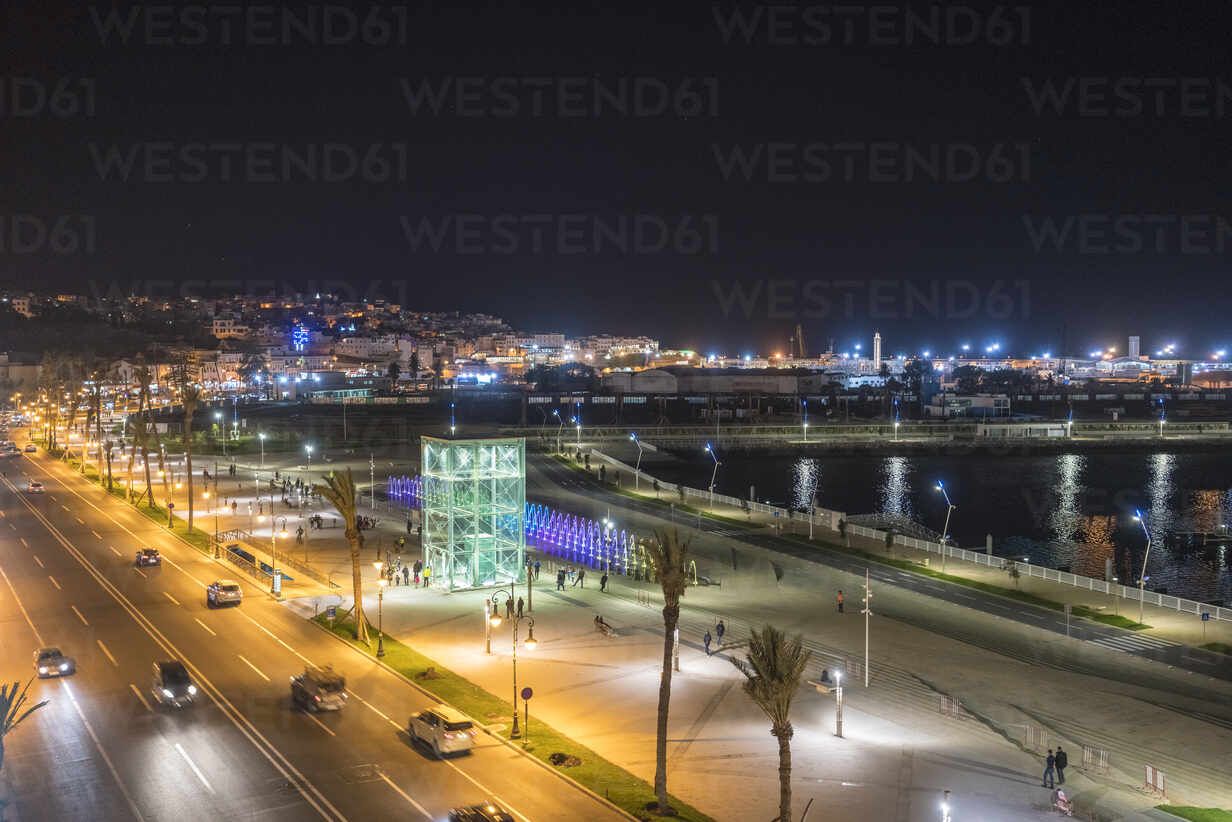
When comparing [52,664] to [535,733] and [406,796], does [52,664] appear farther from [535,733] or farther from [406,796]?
[535,733]

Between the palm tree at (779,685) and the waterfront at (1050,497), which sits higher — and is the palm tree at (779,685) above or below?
above

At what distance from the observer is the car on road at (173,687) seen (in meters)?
20.6

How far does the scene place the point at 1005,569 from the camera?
37719 millimetres

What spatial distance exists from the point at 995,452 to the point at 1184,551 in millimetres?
49049

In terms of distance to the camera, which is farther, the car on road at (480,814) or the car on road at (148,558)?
the car on road at (148,558)

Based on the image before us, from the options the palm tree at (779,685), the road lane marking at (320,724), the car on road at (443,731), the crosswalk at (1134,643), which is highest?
the palm tree at (779,685)

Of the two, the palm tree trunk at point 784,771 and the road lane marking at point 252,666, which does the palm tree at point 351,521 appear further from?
the palm tree trunk at point 784,771

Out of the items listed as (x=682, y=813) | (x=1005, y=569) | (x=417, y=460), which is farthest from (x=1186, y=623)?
(x=417, y=460)

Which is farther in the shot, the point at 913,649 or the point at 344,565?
the point at 344,565

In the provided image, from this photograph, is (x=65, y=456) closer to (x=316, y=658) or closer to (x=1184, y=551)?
(x=316, y=658)

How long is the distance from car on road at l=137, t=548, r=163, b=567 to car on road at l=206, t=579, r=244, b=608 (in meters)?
6.95

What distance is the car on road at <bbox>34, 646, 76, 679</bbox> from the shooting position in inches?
881

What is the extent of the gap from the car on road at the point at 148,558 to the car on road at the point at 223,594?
695 cm

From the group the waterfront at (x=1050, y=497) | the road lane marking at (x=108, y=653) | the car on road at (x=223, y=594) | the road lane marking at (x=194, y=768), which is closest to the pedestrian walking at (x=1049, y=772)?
the road lane marking at (x=194, y=768)
